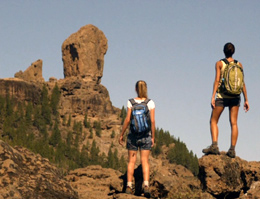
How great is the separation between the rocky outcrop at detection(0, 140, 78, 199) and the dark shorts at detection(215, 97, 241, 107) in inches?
159

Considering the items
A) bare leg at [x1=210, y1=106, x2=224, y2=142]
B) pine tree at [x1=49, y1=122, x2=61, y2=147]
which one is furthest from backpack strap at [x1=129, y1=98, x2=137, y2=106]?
pine tree at [x1=49, y1=122, x2=61, y2=147]

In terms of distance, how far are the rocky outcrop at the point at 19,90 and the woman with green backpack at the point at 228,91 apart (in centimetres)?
17247

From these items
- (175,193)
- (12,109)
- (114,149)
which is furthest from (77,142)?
(175,193)

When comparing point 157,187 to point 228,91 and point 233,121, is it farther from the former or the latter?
point 228,91

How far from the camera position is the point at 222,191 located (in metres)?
11.9

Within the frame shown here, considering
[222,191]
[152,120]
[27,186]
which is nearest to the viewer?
[27,186]

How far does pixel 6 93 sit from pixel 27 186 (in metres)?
175

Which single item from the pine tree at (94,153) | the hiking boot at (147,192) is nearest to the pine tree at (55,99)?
the pine tree at (94,153)

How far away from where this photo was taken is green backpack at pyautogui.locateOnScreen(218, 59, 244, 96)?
11492mm

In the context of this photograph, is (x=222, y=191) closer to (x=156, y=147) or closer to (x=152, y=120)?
(x=152, y=120)

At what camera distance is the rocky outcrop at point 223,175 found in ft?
38.9

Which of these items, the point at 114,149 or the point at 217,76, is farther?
the point at 114,149

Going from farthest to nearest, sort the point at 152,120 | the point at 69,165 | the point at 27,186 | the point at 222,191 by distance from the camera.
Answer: the point at 69,165
the point at 222,191
the point at 152,120
the point at 27,186

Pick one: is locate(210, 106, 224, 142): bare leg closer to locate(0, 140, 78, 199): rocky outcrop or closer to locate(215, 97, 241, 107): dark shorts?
locate(215, 97, 241, 107): dark shorts
